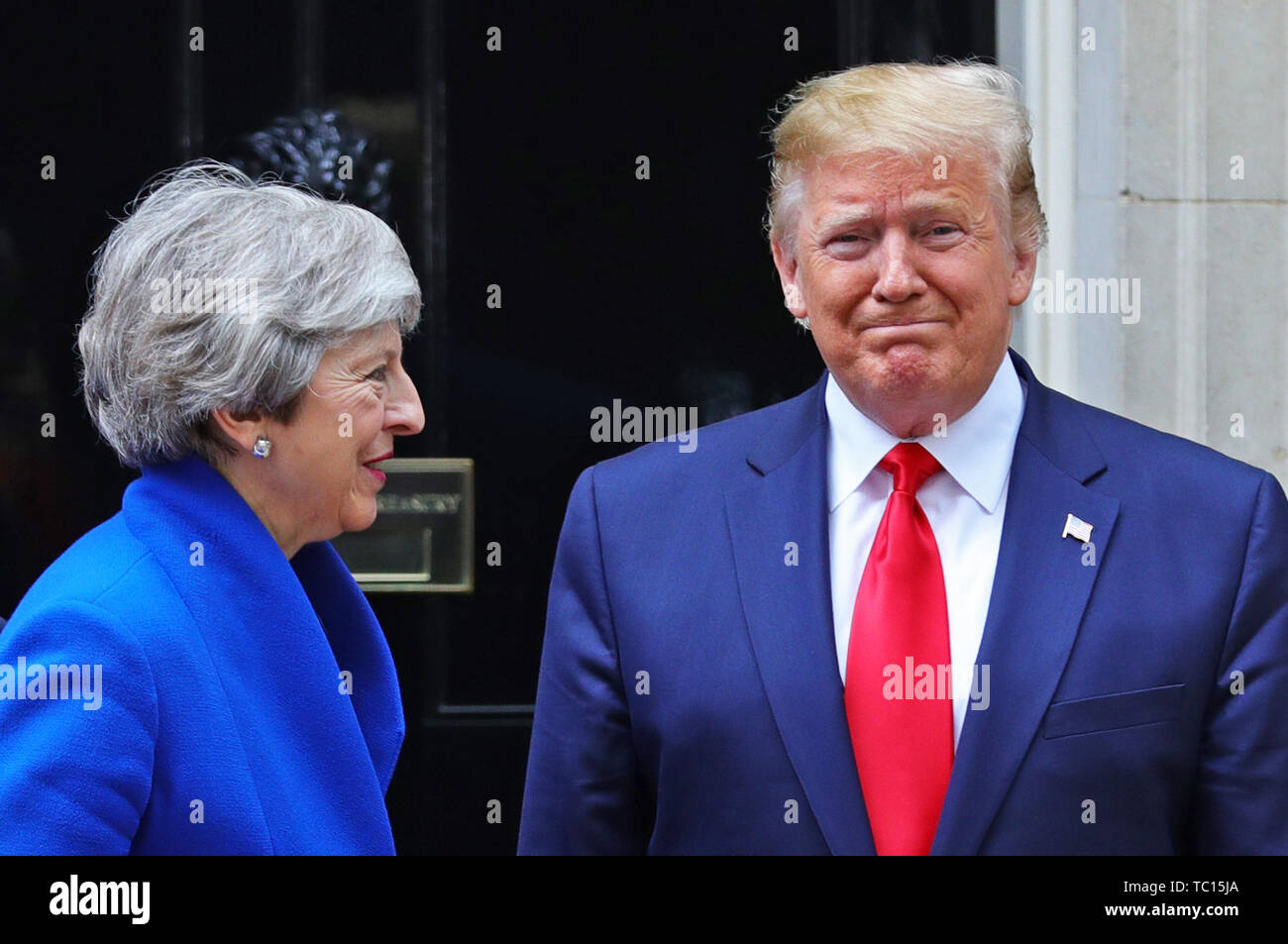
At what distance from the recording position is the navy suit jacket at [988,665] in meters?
1.62

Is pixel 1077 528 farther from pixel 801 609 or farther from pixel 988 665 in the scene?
pixel 801 609

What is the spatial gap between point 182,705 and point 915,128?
98cm

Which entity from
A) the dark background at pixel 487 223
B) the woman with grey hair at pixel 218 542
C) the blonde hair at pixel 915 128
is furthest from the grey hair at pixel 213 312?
the dark background at pixel 487 223

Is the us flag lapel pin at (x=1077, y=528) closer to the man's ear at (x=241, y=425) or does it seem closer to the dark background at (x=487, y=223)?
the man's ear at (x=241, y=425)

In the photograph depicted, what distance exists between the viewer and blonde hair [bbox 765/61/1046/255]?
1.72 m

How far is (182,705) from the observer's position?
1469mm

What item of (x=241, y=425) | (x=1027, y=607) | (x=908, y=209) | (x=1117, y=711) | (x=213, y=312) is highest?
(x=908, y=209)

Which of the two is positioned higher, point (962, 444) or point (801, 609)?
point (962, 444)

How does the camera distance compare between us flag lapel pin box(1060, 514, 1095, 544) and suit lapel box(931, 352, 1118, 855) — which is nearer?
suit lapel box(931, 352, 1118, 855)

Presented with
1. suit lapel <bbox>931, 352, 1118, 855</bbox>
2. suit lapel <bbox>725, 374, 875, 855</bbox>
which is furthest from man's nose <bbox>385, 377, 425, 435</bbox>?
suit lapel <bbox>931, 352, 1118, 855</bbox>

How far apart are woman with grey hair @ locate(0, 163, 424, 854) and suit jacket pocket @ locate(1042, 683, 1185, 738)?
73 cm

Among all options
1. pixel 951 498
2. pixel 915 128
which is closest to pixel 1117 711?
pixel 951 498

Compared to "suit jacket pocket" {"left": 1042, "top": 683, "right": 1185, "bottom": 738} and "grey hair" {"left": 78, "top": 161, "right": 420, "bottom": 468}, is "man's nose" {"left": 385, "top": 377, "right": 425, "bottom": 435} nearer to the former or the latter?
"grey hair" {"left": 78, "top": 161, "right": 420, "bottom": 468}

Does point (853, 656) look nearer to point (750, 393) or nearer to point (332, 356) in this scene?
point (332, 356)
